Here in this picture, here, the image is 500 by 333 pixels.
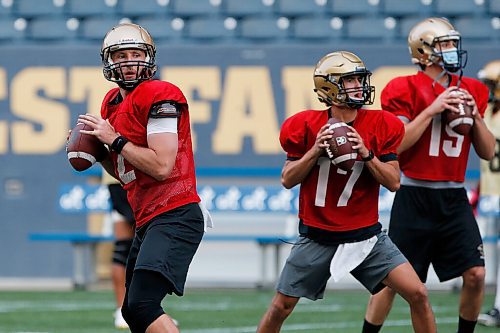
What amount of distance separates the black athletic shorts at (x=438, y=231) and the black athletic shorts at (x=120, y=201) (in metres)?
2.11

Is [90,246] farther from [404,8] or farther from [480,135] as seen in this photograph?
[480,135]

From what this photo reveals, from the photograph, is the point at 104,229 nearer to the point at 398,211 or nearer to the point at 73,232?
the point at 73,232

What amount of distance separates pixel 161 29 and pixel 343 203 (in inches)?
242

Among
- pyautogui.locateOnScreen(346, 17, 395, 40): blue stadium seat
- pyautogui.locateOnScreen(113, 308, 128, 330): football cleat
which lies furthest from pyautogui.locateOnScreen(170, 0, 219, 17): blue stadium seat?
pyautogui.locateOnScreen(113, 308, 128, 330): football cleat

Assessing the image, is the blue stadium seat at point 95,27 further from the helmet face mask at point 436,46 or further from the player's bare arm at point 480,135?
the player's bare arm at point 480,135

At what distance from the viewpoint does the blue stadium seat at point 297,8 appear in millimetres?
11023

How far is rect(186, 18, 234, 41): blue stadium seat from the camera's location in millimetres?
10938

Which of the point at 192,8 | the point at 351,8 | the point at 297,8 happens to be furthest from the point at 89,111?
the point at 351,8

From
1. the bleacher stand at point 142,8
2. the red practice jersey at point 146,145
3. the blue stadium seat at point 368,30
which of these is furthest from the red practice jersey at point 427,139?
the bleacher stand at point 142,8

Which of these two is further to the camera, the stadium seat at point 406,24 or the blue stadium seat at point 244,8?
the blue stadium seat at point 244,8

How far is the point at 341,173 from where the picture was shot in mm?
5078

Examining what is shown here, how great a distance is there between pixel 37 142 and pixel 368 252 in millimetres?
5865

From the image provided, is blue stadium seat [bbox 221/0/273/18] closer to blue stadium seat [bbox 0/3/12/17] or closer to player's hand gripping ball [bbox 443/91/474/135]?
blue stadium seat [bbox 0/3/12/17]

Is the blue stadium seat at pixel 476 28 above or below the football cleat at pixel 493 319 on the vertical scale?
above
